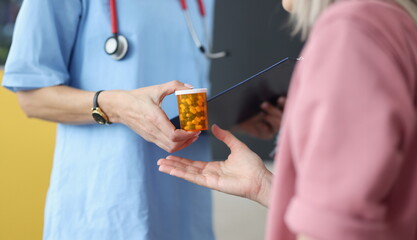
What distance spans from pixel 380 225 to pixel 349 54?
190 mm

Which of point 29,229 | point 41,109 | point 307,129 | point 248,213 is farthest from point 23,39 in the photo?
point 248,213

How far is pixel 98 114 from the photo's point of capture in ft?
4.02

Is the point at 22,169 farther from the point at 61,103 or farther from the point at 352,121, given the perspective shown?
the point at 352,121

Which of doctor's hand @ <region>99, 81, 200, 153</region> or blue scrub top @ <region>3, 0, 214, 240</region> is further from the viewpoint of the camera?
blue scrub top @ <region>3, 0, 214, 240</region>

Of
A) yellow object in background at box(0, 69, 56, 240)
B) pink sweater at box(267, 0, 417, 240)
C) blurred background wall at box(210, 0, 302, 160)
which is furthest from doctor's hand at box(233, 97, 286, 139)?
blurred background wall at box(210, 0, 302, 160)

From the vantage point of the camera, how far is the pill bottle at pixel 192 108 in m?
1.08

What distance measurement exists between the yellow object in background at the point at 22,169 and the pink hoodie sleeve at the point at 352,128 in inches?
71.8

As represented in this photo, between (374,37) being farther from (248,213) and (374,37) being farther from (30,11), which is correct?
(248,213)

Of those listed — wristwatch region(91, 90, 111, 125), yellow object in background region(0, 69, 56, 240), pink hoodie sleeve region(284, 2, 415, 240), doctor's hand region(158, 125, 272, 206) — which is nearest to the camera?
pink hoodie sleeve region(284, 2, 415, 240)

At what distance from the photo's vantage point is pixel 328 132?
1.75ft

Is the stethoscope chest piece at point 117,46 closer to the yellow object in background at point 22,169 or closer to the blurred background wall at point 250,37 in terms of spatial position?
the yellow object in background at point 22,169

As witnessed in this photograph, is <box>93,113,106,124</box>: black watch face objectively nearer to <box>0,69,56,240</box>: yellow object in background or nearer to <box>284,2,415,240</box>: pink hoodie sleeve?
<box>284,2,415,240</box>: pink hoodie sleeve

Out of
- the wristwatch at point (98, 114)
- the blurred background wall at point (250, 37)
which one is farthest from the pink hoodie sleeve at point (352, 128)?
the blurred background wall at point (250, 37)

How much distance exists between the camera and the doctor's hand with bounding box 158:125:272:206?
1.08m
